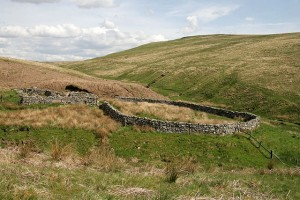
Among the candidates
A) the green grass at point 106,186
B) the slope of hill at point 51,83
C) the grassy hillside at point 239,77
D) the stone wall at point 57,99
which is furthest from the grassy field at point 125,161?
the grassy hillside at point 239,77

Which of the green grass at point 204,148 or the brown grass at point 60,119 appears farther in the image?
the brown grass at point 60,119

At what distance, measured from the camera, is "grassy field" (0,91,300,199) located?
481 inches

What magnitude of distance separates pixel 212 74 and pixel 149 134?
2384 inches

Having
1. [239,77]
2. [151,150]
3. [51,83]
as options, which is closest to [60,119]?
[151,150]

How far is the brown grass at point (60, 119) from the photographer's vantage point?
3195 cm

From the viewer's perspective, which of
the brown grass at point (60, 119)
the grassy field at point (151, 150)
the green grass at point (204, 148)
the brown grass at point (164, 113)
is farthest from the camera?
the brown grass at point (164, 113)

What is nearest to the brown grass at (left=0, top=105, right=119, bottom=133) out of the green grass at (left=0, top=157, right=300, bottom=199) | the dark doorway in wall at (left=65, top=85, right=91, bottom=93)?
the green grass at (left=0, top=157, right=300, bottom=199)

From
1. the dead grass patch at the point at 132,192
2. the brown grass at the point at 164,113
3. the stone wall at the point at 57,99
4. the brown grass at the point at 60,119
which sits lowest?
the brown grass at the point at 164,113

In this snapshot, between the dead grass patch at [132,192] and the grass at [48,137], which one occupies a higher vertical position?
the dead grass patch at [132,192]

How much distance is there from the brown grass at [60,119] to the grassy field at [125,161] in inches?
3.4

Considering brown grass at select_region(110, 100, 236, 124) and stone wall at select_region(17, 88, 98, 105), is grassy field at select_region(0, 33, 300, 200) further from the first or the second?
stone wall at select_region(17, 88, 98, 105)

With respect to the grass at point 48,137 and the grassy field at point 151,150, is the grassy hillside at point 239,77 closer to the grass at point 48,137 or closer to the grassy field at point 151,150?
the grassy field at point 151,150

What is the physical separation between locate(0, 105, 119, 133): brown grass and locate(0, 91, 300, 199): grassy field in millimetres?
88

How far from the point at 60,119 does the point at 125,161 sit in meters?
10.8
